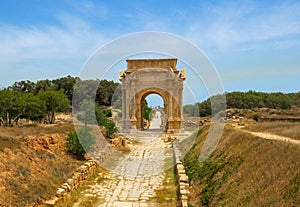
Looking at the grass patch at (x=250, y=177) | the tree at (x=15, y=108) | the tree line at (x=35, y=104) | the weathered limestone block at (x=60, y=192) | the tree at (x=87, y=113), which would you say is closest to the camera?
the grass patch at (x=250, y=177)

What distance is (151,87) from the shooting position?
22.7 m

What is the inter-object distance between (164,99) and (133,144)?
6.52 metres

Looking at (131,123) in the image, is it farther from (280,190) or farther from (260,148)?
(280,190)

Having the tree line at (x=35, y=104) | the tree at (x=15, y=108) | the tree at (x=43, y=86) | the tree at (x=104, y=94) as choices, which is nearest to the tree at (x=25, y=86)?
the tree at (x=43, y=86)

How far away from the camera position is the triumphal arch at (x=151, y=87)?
22.3 meters

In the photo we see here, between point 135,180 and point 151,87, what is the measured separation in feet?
43.0

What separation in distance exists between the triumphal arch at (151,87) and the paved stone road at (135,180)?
6495 millimetres

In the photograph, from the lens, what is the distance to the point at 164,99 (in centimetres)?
2314

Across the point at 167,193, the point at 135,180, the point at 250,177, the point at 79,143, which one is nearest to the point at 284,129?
the point at 250,177

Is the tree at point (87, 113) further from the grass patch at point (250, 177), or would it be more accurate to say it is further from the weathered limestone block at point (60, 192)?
the weathered limestone block at point (60, 192)

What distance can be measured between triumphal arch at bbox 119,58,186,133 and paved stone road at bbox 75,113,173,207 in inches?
256

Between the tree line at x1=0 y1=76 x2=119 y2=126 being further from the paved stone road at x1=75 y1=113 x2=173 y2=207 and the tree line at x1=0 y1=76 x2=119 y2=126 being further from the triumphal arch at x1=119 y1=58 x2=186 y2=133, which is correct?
the paved stone road at x1=75 y1=113 x2=173 y2=207

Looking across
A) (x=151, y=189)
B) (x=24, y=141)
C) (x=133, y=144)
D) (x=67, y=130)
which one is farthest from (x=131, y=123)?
(x=151, y=189)

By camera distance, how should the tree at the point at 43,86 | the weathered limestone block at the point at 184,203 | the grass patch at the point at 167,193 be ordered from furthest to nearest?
the tree at the point at 43,86, the grass patch at the point at 167,193, the weathered limestone block at the point at 184,203
